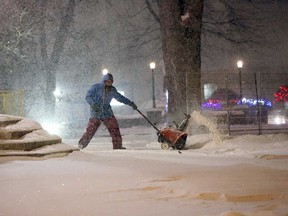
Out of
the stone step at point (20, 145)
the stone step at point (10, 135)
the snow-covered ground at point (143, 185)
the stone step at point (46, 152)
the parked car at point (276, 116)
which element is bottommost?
the snow-covered ground at point (143, 185)

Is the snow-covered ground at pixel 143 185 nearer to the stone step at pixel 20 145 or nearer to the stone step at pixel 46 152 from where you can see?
the stone step at pixel 46 152

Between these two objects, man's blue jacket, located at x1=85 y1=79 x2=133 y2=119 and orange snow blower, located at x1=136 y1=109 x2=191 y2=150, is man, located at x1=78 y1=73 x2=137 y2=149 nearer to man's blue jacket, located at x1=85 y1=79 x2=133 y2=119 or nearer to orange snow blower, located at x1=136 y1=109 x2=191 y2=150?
man's blue jacket, located at x1=85 y1=79 x2=133 y2=119

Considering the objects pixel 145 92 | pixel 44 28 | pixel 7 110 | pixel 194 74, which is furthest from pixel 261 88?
pixel 145 92

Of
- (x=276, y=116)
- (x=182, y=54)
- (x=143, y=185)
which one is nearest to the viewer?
(x=143, y=185)

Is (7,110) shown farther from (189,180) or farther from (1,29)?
(189,180)

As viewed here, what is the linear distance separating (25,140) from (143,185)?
331cm

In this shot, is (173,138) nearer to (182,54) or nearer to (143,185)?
(182,54)

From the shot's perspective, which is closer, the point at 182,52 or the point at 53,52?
the point at 182,52

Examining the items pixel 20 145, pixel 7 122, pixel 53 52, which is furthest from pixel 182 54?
pixel 53 52

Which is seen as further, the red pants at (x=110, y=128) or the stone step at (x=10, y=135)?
the red pants at (x=110, y=128)

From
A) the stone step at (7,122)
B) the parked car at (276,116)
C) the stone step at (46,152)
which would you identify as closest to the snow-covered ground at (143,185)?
the stone step at (46,152)

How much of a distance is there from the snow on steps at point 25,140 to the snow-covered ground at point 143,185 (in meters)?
0.32

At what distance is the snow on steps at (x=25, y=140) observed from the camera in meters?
7.58

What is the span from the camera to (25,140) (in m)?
7.84
